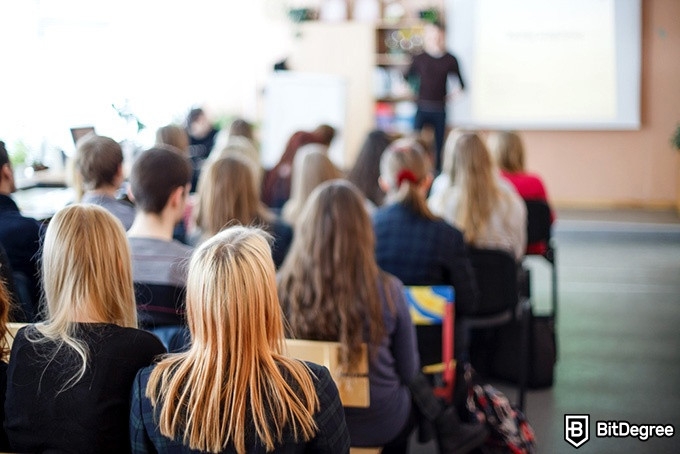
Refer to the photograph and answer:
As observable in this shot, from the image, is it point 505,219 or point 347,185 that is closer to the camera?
point 347,185

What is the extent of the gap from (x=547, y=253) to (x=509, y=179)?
19.5 inches

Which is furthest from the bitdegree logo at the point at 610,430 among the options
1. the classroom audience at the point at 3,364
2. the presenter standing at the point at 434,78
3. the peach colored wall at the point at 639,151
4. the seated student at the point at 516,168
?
the peach colored wall at the point at 639,151

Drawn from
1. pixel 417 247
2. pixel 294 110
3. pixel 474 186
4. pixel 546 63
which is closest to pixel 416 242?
pixel 417 247

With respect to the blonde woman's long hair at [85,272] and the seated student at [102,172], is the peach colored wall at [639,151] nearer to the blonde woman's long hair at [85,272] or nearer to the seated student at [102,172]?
the seated student at [102,172]

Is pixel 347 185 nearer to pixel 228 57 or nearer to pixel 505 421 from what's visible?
pixel 505 421

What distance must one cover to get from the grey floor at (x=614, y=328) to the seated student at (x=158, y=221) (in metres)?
1.40

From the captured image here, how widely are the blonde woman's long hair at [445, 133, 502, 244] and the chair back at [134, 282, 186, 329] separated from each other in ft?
6.13

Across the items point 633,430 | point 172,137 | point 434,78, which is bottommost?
point 633,430

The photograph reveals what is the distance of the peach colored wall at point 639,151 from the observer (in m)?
9.92

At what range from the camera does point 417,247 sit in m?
3.52

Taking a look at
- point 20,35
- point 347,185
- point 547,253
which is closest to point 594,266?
point 547,253

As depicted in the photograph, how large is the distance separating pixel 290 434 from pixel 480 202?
280 cm

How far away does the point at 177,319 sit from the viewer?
9.32ft

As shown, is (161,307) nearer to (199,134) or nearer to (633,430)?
(633,430)
